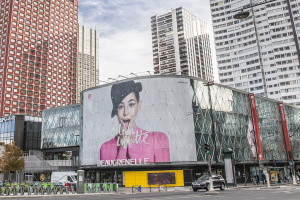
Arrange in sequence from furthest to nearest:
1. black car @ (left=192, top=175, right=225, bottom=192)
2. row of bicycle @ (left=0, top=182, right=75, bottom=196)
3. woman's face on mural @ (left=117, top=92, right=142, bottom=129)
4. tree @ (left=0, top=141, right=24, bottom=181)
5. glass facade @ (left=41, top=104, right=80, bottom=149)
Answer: glass facade @ (left=41, top=104, right=80, bottom=149)
tree @ (left=0, top=141, right=24, bottom=181)
woman's face on mural @ (left=117, top=92, right=142, bottom=129)
row of bicycle @ (left=0, top=182, right=75, bottom=196)
black car @ (left=192, top=175, right=225, bottom=192)

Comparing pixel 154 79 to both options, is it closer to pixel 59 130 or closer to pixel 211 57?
pixel 59 130

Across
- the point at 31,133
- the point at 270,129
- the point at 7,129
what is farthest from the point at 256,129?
the point at 7,129

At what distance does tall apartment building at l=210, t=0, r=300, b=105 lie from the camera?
114875 mm

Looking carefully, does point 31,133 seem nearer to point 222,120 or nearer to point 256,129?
point 222,120

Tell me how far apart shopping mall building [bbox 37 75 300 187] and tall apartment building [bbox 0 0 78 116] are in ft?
229

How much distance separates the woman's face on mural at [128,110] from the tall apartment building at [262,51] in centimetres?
8627

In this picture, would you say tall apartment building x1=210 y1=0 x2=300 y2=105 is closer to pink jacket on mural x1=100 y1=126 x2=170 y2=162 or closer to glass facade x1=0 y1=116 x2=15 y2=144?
pink jacket on mural x1=100 y1=126 x2=170 y2=162

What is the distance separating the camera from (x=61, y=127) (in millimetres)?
63812

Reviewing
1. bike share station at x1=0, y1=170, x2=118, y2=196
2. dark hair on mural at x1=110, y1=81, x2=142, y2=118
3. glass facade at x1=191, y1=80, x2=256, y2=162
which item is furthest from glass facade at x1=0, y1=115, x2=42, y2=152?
glass facade at x1=191, y1=80, x2=256, y2=162

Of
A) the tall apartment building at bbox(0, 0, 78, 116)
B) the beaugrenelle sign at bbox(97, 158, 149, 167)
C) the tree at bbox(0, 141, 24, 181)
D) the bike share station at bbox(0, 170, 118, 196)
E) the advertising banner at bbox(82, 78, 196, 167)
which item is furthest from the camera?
the tall apartment building at bbox(0, 0, 78, 116)

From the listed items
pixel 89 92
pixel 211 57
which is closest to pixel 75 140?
pixel 89 92

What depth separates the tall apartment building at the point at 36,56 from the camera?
364 feet

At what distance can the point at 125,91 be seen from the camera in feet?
152

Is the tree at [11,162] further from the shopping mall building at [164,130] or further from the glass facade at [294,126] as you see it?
the glass facade at [294,126]
